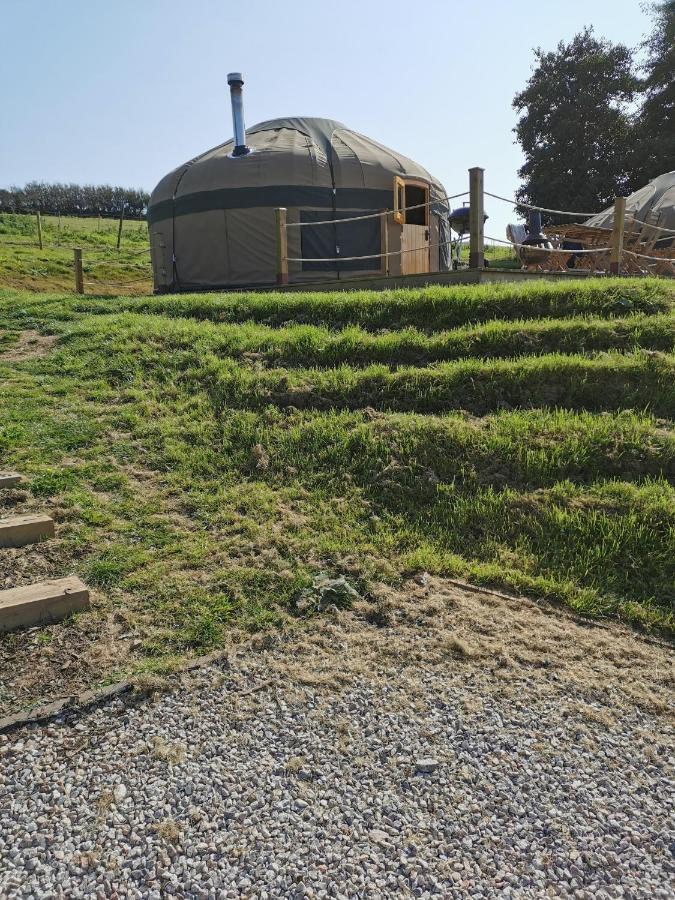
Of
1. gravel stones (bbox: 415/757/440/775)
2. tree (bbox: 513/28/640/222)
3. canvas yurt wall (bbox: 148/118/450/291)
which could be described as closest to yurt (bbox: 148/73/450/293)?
canvas yurt wall (bbox: 148/118/450/291)

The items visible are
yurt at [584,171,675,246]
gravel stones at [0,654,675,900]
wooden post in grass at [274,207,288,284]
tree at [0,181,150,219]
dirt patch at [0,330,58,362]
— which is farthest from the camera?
tree at [0,181,150,219]

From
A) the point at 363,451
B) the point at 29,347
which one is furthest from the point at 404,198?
the point at 363,451

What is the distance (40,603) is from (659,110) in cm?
2824

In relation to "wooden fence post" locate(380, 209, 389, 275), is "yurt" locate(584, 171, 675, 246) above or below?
above

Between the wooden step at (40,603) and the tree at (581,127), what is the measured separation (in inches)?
983

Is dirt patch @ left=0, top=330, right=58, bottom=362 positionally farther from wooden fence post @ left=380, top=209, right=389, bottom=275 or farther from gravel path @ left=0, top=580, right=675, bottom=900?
wooden fence post @ left=380, top=209, right=389, bottom=275

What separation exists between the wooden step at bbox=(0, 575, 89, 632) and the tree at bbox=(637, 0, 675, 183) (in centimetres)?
2621

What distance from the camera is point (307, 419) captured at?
488 cm

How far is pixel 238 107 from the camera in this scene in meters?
11.5

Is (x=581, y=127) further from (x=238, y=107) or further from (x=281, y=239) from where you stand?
(x=281, y=239)

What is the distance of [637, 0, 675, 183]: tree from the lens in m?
22.8

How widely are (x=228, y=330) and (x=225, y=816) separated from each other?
209 inches

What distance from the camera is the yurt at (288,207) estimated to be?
11070 mm

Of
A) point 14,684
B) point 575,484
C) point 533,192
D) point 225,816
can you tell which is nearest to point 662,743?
point 225,816
